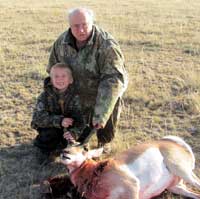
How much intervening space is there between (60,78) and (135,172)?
1.46 metres

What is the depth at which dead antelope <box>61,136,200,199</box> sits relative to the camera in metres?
4.35

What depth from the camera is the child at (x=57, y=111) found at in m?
5.41

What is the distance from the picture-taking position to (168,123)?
669cm

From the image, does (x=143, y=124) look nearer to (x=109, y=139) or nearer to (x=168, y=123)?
(x=168, y=123)

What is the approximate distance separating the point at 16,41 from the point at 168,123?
5.41 meters

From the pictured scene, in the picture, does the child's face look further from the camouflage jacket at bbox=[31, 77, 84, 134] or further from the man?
the man

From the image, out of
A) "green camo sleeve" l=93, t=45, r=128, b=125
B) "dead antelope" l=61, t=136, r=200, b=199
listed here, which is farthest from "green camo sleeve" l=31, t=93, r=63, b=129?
"dead antelope" l=61, t=136, r=200, b=199

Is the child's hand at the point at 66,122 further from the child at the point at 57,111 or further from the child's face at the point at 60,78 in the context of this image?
the child's face at the point at 60,78

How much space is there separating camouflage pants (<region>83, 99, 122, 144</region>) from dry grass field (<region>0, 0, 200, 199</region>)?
0.48 ft

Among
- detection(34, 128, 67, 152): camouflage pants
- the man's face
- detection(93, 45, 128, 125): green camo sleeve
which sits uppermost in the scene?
the man's face

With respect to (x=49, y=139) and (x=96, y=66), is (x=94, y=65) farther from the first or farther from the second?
(x=49, y=139)

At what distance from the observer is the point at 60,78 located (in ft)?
17.7

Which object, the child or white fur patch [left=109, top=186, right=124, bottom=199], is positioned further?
the child

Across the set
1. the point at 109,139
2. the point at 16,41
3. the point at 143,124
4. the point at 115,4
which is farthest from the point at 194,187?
the point at 115,4
